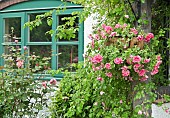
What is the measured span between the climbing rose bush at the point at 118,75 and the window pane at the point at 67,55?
354cm

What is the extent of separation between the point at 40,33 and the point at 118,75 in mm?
4926

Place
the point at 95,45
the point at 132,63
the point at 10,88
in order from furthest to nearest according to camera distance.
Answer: the point at 10,88, the point at 95,45, the point at 132,63

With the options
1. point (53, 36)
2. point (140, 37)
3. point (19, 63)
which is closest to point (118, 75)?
point (140, 37)

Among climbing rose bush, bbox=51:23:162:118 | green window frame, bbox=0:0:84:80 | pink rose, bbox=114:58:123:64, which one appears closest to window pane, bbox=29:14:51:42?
green window frame, bbox=0:0:84:80

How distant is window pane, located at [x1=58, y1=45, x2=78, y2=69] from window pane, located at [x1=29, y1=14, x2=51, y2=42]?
47cm

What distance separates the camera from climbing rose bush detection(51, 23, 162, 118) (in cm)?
326

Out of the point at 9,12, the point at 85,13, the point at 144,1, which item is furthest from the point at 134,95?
the point at 9,12

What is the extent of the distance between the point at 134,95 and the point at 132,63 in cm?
46

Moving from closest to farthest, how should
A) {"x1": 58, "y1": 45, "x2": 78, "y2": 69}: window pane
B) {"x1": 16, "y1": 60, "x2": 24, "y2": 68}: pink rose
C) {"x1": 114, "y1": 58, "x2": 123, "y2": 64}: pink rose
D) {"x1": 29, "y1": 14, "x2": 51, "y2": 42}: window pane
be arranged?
1. {"x1": 114, "y1": 58, "x2": 123, "y2": 64}: pink rose
2. {"x1": 16, "y1": 60, "x2": 24, "y2": 68}: pink rose
3. {"x1": 58, "y1": 45, "x2": 78, "y2": 69}: window pane
4. {"x1": 29, "y1": 14, "x2": 51, "y2": 42}: window pane

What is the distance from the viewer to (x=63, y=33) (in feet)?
13.8

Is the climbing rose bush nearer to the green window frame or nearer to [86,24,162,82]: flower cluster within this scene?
[86,24,162,82]: flower cluster

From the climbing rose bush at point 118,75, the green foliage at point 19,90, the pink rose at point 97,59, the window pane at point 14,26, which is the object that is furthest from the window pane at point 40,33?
the pink rose at point 97,59

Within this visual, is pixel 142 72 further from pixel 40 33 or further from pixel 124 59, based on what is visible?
pixel 40 33

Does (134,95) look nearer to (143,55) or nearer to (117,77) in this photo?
(117,77)
